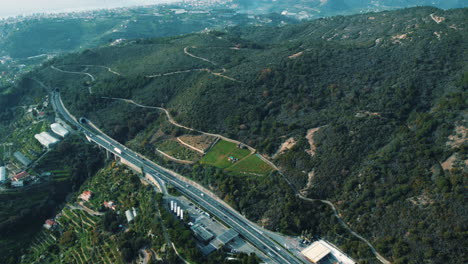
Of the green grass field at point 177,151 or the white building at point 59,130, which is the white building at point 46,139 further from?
the green grass field at point 177,151

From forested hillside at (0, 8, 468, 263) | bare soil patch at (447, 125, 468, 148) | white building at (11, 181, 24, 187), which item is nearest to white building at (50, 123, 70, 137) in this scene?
forested hillside at (0, 8, 468, 263)

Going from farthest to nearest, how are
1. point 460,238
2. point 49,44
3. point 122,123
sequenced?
point 49,44, point 122,123, point 460,238

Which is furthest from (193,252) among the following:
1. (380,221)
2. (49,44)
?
(49,44)

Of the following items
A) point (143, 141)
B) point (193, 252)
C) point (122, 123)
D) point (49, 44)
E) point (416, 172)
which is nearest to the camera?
point (193, 252)

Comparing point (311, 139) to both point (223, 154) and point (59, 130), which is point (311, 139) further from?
point (59, 130)

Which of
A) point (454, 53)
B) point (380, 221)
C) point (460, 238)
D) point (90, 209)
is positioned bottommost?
point (90, 209)

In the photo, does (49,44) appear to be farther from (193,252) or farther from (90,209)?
(193,252)

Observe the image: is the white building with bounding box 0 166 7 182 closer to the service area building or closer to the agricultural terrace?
the agricultural terrace

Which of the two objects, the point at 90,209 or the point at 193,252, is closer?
the point at 193,252

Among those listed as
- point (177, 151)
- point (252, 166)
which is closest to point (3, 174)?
point (177, 151)
